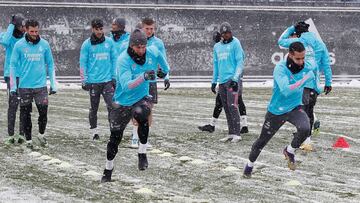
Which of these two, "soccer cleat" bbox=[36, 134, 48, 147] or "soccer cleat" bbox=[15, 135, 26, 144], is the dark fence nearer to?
"soccer cleat" bbox=[15, 135, 26, 144]

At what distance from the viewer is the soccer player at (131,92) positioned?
9711 millimetres

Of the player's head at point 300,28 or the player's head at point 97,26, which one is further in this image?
the player's head at point 97,26

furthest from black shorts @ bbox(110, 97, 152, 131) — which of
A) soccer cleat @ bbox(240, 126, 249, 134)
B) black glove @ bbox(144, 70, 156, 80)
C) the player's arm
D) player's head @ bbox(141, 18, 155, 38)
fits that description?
soccer cleat @ bbox(240, 126, 249, 134)

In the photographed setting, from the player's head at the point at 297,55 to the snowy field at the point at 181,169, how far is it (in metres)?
1.41

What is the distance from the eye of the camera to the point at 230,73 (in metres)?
13.9

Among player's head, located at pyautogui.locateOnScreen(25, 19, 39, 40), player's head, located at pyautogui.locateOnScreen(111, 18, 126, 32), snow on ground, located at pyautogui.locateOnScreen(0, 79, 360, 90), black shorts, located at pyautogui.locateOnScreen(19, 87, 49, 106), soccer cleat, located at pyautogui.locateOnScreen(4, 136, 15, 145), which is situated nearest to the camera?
player's head, located at pyautogui.locateOnScreen(25, 19, 39, 40)

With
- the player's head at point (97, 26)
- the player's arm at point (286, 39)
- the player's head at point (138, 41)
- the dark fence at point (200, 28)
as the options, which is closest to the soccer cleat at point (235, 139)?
the player's arm at point (286, 39)

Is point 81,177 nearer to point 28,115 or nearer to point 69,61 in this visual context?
point 28,115

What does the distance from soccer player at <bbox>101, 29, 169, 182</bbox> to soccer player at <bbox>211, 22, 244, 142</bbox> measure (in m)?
3.79

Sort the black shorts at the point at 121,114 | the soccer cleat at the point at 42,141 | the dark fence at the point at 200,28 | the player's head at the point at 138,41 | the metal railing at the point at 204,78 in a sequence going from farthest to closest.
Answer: the dark fence at the point at 200,28, the metal railing at the point at 204,78, the soccer cleat at the point at 42,141, the black shorts at the point at 121,114, the player's head at the point at 138,41

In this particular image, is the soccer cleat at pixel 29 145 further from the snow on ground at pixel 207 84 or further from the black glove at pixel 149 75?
the snow on ground at pixel 207 84

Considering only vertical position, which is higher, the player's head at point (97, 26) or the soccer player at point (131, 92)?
the player's head at point (97, 26)

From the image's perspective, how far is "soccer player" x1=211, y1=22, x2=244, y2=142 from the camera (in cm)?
1371

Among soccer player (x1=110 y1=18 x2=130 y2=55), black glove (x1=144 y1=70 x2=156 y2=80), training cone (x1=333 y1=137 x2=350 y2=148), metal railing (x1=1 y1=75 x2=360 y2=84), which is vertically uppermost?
soccer player (x1=110 y1=18 x2=130 y2=55)
